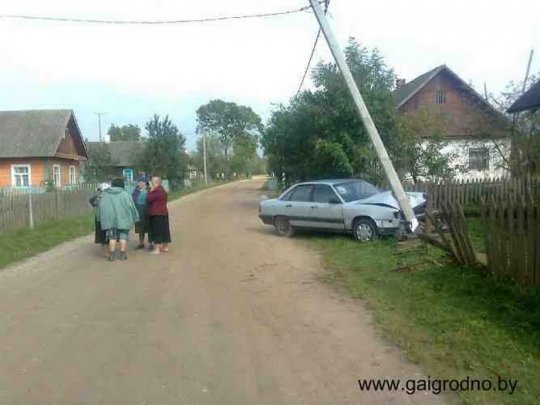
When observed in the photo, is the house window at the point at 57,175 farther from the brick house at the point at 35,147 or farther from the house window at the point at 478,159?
the house window at the point at 478,159

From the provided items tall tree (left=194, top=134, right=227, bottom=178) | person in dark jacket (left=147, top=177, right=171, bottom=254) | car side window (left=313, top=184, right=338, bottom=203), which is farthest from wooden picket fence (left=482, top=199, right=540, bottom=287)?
tall tree (left=194, top=134, right=227, bottom=178)

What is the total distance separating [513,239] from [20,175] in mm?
34646

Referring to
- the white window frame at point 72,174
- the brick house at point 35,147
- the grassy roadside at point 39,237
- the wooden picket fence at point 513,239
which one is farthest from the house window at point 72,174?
the wooden picket fence at point 513,239

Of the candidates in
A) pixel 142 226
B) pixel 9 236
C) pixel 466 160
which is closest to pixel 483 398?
pixel 142 226

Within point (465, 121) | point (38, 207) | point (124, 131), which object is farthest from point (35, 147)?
point (124, 131)

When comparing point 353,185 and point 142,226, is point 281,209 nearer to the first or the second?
point 353,185

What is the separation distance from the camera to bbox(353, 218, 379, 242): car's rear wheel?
1194 cm

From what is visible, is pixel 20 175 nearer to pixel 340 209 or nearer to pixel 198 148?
pixel 340 209

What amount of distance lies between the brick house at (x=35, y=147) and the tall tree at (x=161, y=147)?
5110 millimetres

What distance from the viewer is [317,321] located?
620 cm

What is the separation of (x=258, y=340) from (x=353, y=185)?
8.48 m

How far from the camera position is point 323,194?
43.5 ft

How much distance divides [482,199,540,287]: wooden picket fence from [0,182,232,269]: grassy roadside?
816cm
